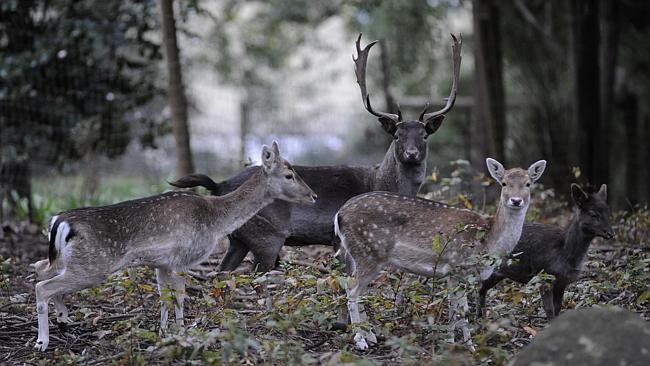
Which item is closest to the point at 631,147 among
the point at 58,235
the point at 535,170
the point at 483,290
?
the point at 535,170

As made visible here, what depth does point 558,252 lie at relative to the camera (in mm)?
7039

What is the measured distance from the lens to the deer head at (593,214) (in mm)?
6949

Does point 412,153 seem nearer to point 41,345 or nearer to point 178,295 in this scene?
point 178,295

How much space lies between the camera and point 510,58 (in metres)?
19.5

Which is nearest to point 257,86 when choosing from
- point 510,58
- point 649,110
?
point 510,58

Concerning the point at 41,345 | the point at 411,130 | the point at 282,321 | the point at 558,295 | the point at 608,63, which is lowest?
the point at 558,295

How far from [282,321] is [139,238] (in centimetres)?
159

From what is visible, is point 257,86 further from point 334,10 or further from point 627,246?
point 627,246

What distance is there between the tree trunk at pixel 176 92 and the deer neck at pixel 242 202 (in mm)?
3327

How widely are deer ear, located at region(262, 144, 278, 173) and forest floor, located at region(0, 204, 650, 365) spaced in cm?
94

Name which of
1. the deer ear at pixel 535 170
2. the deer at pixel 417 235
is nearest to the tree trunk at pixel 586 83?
the deer ear at pixel 535 170

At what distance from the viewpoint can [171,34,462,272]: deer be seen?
26.0 ft

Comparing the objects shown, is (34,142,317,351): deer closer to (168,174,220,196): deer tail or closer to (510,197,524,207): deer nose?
(168,174,220,196): deer tail

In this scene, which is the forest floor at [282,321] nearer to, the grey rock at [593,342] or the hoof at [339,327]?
the hoof at [339,327]
